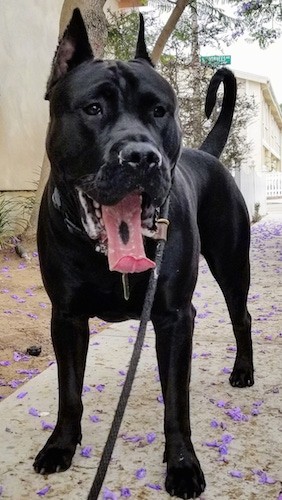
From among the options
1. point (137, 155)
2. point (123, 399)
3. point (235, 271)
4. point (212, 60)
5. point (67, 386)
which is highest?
point (212, 60)

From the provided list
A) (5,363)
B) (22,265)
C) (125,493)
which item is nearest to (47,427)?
(125,493)

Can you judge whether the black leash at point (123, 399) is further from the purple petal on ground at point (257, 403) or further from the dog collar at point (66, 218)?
the purple petal on ground at point (257, 403)

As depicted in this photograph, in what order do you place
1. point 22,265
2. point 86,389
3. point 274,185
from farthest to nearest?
point 274,185
point 22,265
point 86,389

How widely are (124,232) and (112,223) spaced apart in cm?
5

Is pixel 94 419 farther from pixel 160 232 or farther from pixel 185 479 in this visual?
pixel 160 232

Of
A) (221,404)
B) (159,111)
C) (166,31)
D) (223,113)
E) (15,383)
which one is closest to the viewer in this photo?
(159,111)

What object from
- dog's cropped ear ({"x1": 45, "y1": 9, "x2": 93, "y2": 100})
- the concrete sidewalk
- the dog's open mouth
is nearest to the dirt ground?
the concrete sidewalk

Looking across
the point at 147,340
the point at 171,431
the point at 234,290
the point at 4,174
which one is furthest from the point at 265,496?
the point at 4,174

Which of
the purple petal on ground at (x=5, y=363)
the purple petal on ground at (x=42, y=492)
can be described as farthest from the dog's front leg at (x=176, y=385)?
the purple petal on ground at (x=5, y=363)

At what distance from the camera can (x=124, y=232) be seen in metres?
1.89

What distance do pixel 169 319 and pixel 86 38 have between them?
1.08 metres

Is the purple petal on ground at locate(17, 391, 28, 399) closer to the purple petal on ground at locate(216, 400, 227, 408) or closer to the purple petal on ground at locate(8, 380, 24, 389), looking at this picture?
the purple petal on ground at locate(8, 380, 24, 389)

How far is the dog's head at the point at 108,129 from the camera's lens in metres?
1.81

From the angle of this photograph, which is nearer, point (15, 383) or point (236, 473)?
point (236, 473)
